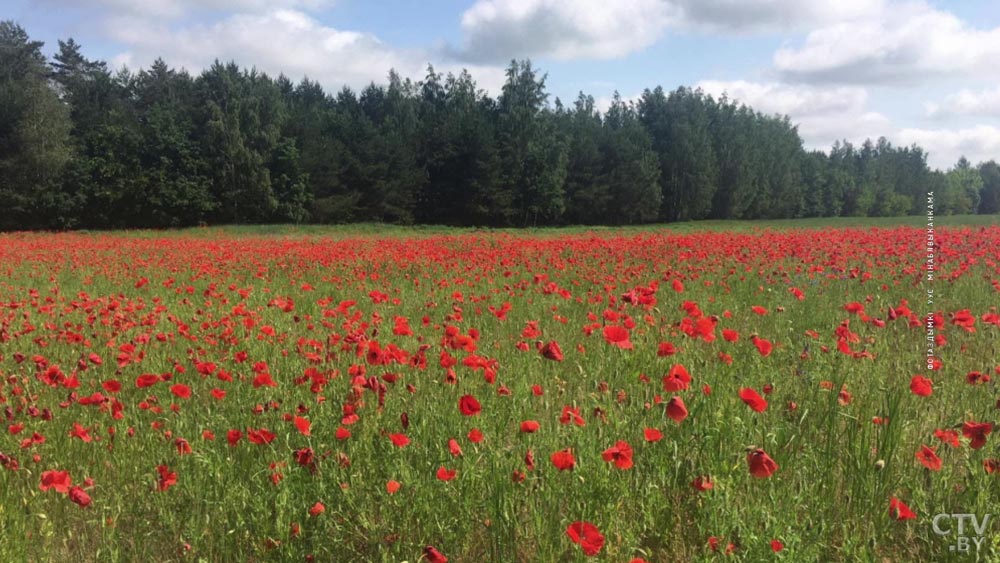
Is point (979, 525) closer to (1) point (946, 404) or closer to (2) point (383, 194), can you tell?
(1) point (946, 404)

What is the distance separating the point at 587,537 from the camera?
63.5 inches

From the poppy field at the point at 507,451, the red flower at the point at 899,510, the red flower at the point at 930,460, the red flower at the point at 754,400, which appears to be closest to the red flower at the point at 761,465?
the poppy field at the point at 507,451

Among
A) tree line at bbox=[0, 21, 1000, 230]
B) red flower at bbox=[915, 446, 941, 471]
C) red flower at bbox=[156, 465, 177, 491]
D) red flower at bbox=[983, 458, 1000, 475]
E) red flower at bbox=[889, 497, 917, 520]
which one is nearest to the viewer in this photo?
red flower at bbox=[889, 497, 917, 520]

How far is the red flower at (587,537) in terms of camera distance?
5.19ft

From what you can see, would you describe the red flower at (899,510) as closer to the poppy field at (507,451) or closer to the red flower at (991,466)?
the poppy field at (507,451)

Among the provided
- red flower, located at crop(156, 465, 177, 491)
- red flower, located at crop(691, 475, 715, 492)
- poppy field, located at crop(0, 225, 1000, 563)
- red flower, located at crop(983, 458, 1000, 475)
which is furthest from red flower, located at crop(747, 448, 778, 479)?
red flower, located at crop(156, 465, 177, 491)

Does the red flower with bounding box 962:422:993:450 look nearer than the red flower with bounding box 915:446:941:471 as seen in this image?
Yes

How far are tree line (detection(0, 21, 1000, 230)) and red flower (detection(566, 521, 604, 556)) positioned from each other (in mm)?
39899

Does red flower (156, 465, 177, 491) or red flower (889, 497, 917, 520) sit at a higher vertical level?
red flower (889, 497, 917, 520)

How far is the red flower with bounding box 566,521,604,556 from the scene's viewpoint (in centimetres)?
158

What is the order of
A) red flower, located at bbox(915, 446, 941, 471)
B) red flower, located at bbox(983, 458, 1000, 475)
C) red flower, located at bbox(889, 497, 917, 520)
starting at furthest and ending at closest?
red flower, located at bbox(983, 458, 1000, 475)
red flower, located at bbox(915, 446, 941, 471)
red flower, located at bbox(889, 497, 917, 520)

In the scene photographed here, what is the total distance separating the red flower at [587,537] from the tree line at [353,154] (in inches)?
1571

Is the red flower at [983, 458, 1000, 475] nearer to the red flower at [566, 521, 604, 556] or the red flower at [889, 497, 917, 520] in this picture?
the red flower at [889, 497, 917, 520]

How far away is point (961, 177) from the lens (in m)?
106
